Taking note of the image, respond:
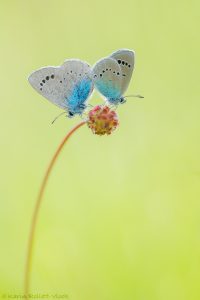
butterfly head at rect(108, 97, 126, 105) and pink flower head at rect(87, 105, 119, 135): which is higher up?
butterfly head at rect(108, 97, 126, 105)

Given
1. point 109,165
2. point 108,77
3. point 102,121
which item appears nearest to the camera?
point 102,121

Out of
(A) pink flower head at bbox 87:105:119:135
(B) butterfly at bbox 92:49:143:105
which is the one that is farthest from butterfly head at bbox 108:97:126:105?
(A) pink flower head at bbox 87:105:119:135

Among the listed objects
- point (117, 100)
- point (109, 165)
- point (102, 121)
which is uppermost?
point (109, 165)

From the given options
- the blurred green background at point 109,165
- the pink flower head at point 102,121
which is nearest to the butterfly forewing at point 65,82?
the pink flower head at point 102,121

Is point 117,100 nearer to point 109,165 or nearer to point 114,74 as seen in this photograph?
point 114,74

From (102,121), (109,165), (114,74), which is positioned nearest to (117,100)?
(114,74)

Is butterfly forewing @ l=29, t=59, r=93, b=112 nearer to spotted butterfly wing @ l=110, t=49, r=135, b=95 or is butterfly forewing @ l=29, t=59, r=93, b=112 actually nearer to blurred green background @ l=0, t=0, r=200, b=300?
spotted butterfly wing @ l=110, t=49, r=135, b=95
